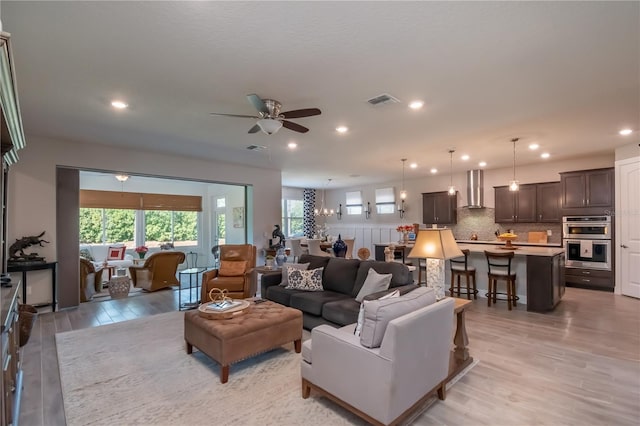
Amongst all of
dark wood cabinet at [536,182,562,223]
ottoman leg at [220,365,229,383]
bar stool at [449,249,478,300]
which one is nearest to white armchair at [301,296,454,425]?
ottoman leg at [220,365,229,383]

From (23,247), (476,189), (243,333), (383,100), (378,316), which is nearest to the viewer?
(378,316)

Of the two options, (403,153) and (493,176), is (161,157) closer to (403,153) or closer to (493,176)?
(403,153)

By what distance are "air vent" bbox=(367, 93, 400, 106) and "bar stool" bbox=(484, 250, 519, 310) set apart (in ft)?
10.7

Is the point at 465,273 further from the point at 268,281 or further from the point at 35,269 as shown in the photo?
the point at 35,269

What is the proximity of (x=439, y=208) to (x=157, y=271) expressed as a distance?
721 centimetres

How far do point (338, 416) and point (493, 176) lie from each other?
774 cm

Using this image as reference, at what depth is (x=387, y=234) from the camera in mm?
10695

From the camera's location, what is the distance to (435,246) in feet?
10.3

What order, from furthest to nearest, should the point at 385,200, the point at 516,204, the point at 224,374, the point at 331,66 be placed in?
the point at 385,200 < the point at 516,204 < the point at 224,374 < the point at 331,66

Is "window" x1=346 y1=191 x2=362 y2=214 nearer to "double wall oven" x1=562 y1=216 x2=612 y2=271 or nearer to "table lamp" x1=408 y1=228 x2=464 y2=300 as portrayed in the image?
"double wall oven" x1=562 y1=216 x2=612 y2=271

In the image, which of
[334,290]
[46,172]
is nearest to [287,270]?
[334,290]

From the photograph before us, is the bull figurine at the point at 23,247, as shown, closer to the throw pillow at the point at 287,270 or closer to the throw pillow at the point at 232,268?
the throw pillow at the point at 232,268

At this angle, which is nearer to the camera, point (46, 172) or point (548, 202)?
point (46, 172)

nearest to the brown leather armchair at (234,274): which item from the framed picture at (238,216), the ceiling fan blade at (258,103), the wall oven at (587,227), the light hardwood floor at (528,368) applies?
the light hardwood floor at (528,368)
